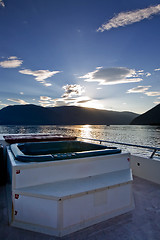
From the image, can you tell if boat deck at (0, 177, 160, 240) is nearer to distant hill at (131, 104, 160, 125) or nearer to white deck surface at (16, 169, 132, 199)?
white deck surface at (16, 169, 132, 199)

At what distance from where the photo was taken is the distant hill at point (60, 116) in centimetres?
7997

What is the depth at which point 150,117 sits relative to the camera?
82.2 m

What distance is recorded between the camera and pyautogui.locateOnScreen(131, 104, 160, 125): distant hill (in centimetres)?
7409

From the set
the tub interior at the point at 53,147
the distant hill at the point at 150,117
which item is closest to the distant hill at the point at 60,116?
the distant hill at the point at 150,117

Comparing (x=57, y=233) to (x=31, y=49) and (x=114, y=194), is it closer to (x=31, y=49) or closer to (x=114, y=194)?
(x=114, y=194)

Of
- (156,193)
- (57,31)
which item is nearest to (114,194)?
(156,193)

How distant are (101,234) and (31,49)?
18.5 feet

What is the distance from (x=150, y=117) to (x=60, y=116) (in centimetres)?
5032

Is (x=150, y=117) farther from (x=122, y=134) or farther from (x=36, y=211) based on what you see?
(x=36, y=211)

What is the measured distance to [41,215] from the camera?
148 centimetres

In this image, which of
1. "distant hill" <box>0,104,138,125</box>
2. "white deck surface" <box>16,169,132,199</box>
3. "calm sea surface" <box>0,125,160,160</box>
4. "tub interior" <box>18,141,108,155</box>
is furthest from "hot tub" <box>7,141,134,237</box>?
"distant hill" <box>0,104,138,125</box>

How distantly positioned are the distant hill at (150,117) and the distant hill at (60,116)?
8.86 meters

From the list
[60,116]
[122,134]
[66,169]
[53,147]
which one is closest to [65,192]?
[66,169]

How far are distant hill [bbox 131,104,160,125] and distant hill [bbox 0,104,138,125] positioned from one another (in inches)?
349
